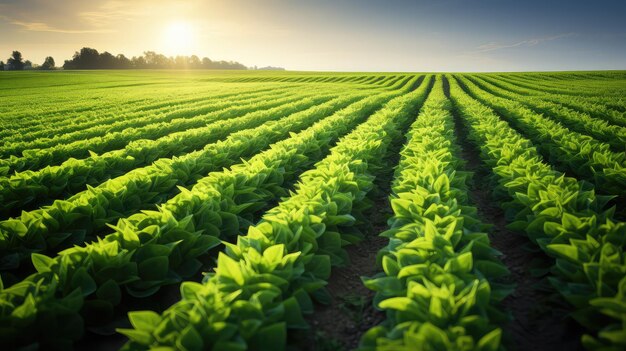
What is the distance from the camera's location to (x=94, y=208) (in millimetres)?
4625

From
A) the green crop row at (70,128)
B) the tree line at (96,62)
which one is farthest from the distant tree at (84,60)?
the green crop row at (70,128)

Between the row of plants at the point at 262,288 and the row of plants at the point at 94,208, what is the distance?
2581 mm

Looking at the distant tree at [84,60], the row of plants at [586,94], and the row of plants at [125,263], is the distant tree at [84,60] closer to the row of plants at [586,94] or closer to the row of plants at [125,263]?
the row of plants at [586,94]

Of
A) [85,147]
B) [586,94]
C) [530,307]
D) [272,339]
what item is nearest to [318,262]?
[272,339]

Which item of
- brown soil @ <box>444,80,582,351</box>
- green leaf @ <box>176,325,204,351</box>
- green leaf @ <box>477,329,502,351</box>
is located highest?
green leaf @ <box>477,329,502,351</box>

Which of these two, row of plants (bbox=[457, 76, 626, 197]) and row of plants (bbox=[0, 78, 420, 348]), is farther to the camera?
row of plants (bbox=[457, 76, 626, 197])

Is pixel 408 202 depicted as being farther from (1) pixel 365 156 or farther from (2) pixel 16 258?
(2) pixel 16 258

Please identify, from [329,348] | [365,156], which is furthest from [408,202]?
[365,156]

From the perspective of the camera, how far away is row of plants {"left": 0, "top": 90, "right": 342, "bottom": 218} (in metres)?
5.72

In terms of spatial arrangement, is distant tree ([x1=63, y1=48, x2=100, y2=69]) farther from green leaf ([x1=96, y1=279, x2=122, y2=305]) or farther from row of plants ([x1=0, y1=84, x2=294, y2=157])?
green leaf ([x1=96, y1=279, x2=122, y2=305])

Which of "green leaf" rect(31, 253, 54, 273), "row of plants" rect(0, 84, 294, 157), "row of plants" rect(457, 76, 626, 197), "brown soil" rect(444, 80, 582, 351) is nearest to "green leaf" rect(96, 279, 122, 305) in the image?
"green leaf" rect(31, 253, 54, 273)

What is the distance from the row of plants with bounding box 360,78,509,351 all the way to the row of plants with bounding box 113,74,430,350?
24.6 inches

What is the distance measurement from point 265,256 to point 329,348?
970 millimetres

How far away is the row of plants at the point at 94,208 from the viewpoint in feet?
13.0
